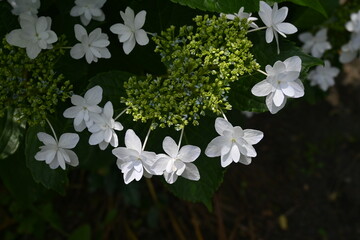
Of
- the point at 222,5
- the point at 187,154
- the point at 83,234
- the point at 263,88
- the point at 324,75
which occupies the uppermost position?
the point at 222,5

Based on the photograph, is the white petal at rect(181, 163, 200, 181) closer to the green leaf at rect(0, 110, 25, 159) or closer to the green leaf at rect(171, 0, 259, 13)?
the green leaf at rect(171, 0, 259, 13)

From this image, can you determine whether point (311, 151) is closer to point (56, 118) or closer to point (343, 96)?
point (343, 96)

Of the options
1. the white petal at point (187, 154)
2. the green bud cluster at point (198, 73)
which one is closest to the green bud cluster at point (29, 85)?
the green bud cluster at point (198, 73)

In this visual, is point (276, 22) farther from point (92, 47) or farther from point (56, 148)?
point (56, 148)

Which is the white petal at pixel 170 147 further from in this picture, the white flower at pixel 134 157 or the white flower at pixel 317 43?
the white flower at pixel 317 43

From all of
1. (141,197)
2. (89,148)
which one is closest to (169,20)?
(89,148)

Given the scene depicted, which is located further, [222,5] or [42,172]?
[42,172]

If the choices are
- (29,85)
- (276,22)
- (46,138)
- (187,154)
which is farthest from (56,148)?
(276,22)
